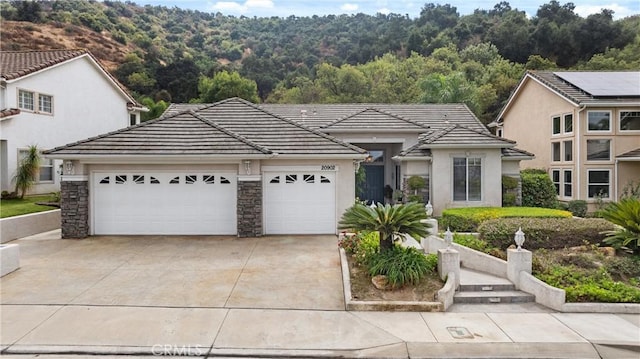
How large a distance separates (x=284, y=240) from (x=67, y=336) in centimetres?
648

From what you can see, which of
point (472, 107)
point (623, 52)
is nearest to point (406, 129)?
point (472, 107)

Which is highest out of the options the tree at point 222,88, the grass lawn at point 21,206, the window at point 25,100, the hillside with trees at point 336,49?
the hillside with trees at point 336,49

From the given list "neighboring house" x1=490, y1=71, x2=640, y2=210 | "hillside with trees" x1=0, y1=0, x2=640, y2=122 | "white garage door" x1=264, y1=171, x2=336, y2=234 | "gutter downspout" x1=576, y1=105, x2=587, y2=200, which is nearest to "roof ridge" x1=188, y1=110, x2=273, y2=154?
"white garage door" x1=264, y1=171, x2=336, y2=234

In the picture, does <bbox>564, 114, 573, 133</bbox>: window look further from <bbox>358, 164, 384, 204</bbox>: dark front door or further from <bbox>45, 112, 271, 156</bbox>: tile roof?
<bbox>45, 112, 271, 156</bbox>: tile roof

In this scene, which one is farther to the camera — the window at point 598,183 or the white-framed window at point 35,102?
the window at point 598,183

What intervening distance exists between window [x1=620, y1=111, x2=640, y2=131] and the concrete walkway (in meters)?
15.7

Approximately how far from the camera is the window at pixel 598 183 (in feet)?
61.1

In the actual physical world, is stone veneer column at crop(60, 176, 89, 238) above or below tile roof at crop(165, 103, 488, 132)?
below

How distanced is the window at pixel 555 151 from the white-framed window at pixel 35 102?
2552cm

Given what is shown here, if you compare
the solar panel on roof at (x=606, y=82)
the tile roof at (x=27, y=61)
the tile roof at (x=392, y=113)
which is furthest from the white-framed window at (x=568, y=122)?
the tile roof at (x=27, y=61)

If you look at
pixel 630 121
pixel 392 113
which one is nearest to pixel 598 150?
pixel 630 121

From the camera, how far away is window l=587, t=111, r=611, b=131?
60.4 ft

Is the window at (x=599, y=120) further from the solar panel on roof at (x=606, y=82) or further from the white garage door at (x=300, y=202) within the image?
the white garage door at (x=300, y=202)

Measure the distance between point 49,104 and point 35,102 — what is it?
98 cm
